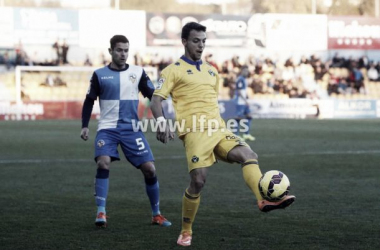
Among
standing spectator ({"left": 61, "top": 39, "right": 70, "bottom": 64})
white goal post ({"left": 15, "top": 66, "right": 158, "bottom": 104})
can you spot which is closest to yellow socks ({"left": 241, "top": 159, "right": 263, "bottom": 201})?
white goal post ({"left": 15, "top": 66, "right": 158, "bottom": 104})

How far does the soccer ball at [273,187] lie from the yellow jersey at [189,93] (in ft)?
2.73

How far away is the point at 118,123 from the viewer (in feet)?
27.5

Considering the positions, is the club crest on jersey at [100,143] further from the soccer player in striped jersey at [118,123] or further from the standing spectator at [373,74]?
the standing spectator at [373,74]

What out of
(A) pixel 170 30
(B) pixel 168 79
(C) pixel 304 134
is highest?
(A) pixel 170 30

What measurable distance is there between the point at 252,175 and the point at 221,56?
3649 centimetres

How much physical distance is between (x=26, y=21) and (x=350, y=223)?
1276 inches

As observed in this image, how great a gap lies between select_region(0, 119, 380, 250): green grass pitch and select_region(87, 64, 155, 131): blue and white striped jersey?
1.07 m

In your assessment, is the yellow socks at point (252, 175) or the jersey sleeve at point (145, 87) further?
the jersey sleeve at point (145, 87)

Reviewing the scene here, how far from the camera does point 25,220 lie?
8.42 metres

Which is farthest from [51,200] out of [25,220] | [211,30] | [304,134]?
[211,30]

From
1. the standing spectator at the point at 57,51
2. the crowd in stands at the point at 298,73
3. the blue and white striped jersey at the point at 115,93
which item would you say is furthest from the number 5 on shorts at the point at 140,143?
the crowd in stands at the point at 298,73

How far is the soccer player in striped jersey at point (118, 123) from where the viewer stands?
8.23m

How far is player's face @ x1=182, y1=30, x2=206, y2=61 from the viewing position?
23.0ft

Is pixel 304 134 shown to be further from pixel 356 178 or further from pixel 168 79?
pixel 168 79
